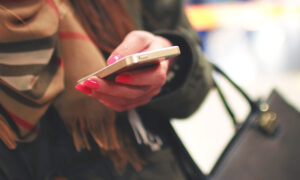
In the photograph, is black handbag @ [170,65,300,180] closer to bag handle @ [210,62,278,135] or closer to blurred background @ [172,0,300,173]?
bag handle @ [210,62,278,135]

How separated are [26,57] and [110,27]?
192 millimetres

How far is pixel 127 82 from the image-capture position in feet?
0.93

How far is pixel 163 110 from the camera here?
443mm

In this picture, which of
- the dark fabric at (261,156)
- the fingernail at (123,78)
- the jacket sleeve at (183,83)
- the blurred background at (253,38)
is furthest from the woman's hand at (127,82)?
the blurred background at (253,38)

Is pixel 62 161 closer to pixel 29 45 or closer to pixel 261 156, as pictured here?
pixel 29 45

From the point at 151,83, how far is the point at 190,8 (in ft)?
5.36

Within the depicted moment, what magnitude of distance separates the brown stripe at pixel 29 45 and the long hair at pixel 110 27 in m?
0.12

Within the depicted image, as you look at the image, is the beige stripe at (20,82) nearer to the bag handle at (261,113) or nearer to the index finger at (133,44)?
the index finger at (133,44)

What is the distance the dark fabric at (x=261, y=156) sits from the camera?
501 millimetres

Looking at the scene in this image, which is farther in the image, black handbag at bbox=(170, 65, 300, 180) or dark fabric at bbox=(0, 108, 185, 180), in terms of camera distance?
black handbag at bbox=(170, 65, 300, 180)

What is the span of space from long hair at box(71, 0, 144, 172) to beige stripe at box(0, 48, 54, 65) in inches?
5.4

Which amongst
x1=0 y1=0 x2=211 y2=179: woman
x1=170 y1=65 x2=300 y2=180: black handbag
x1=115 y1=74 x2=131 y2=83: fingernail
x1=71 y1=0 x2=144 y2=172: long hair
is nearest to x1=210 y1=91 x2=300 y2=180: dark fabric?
x1=170 y1=65 x2=300 y2=180: black handbag

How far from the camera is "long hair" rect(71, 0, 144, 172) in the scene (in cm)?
41

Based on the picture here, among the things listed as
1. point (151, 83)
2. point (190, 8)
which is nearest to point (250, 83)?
point (190, 8)
